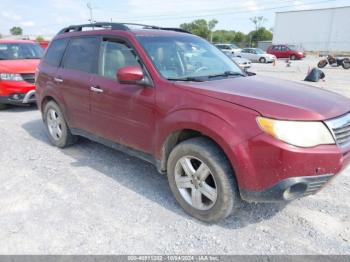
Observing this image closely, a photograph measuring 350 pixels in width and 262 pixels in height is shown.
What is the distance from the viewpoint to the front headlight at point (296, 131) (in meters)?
2.50

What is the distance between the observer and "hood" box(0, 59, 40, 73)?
7.59 meters

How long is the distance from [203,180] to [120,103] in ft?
4.49

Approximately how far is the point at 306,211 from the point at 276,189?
1.00 metres

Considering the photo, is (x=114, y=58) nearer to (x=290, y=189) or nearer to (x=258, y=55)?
(x=290, y=189)

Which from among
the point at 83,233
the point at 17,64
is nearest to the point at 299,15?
the point at 17,64

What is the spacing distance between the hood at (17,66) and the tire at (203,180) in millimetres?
5945

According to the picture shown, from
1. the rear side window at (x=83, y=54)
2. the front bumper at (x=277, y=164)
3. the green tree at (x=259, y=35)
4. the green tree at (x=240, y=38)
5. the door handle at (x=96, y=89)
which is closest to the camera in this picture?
the front bumper at (x=277, y=164)

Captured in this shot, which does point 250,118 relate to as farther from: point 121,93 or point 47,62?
point 47,62

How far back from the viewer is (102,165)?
4.48 m

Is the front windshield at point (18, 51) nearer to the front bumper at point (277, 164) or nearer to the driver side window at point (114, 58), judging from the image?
the driver side window at point (114, 58)

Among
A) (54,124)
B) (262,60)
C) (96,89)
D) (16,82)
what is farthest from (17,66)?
(262,60)

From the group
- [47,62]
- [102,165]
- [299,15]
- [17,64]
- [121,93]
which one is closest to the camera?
[121,93]

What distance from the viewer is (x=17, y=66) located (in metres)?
7.79

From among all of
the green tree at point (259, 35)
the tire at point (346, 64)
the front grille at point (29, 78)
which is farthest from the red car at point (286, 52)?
the green tree at point (259, 35)
